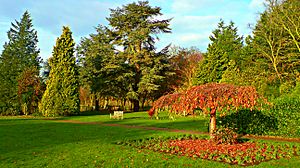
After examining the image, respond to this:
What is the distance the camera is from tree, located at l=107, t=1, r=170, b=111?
1362 inches

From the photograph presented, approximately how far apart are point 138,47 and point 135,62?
252cm

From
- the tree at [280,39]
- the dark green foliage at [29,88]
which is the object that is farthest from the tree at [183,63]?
the dark green foliage at [29,88]

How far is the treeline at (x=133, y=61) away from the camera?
2442 centimetres

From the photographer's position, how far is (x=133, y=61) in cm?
3519

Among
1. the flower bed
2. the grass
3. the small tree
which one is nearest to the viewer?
the flower bed

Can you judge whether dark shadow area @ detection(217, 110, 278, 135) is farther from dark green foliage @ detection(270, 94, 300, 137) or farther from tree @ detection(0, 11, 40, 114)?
tree @ detection(0, 11, 40, 114)

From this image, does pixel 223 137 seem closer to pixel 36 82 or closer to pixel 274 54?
pixel 274 54

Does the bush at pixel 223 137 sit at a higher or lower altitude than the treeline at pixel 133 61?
lower

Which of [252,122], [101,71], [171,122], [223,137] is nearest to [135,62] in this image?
[101,71]

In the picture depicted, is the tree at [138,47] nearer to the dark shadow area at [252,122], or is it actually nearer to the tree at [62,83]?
the tree at [62,83]

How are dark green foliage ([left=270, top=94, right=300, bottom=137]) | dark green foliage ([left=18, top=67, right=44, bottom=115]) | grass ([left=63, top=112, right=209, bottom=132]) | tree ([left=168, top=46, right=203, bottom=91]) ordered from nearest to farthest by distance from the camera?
1. dark green foliage ([left=270, top=94, right=300, bottom=137])
2. grass ([left=63, top=112, right=209, bottom=132])
3. dark green foliage ([left=18, top=67, right=44, bottom=115])
4. tree ([left=168, top=46, right=203, bottom=91])

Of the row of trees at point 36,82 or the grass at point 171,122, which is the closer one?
the grass at point 171,122

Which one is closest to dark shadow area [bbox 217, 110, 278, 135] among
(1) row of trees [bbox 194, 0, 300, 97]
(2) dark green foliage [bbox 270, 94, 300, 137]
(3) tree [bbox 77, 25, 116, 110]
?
(2) dark green foliage [bbox 270, 94, 300, 137]

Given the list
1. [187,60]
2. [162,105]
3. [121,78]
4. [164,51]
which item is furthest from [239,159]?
[187,60]
